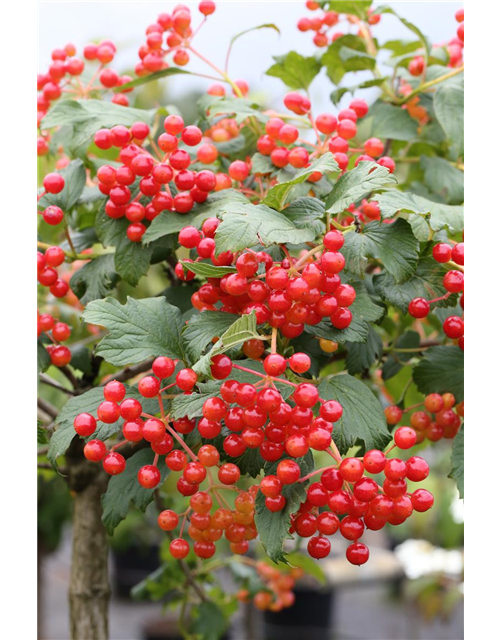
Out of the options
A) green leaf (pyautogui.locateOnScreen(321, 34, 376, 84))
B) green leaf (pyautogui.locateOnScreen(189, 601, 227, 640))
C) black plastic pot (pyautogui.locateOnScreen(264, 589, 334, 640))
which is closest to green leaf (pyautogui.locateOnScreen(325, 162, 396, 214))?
green leaf (pyautogui.locateOnScreen(321, 34, 376, 84))

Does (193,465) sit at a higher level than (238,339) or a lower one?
lower

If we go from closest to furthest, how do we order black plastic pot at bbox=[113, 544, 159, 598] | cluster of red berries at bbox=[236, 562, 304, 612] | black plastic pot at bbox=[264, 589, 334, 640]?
cluster of red berries at bbox=[236, 562, 304, 612], black plastic pot at bbox=[264, 589, 334, 640], black plastic pot at bbox=[113, 544, 159, 598]

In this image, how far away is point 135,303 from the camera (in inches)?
21.6

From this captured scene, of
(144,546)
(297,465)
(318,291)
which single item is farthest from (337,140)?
(144,546)

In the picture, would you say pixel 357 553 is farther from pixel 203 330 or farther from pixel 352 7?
pixel 352 7

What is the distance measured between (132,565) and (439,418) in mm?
2255

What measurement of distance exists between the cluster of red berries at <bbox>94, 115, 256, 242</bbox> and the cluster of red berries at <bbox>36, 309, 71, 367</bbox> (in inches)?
5.0

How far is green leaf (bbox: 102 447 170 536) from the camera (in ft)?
1.85

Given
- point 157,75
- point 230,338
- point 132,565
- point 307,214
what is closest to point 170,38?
point 157,75

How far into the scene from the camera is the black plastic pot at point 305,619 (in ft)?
7.22

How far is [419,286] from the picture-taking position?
0.58 m

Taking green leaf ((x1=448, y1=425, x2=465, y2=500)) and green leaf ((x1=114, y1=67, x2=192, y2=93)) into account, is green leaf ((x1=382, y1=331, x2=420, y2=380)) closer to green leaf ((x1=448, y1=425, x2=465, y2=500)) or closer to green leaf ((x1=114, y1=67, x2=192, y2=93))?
green leaf ((x1=448, y1=425, x2=465, y2=500))

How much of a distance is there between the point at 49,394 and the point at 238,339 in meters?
1.30
